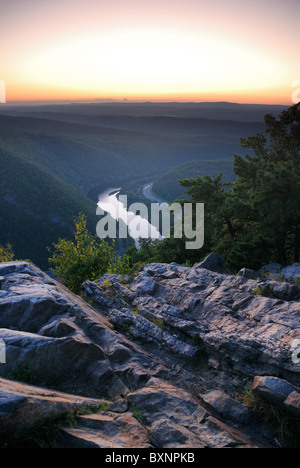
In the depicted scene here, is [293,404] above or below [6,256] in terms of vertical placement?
above

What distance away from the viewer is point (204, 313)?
40.3 feet

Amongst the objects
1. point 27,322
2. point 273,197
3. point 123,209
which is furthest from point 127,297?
point 123,209

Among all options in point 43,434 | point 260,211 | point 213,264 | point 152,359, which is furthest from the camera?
point 260,211

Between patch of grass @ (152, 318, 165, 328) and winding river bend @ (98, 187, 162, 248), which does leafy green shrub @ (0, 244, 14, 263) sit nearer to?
patch of grass @ (152, 318, 165, 328)

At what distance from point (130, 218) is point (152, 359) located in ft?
506

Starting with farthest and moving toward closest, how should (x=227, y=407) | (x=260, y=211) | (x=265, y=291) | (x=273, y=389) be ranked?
(x=260, y=211)
(x=265, y=291)
(x=227, y=407)
(x=273, y=389)

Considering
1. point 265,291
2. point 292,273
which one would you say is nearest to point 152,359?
point 265,291

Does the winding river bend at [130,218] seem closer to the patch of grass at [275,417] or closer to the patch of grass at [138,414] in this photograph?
the patch of grass at [275,417]

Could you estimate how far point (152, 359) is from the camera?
416 inches

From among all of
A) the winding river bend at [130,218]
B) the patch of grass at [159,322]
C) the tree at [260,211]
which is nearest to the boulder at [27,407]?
the patch of grass at [159,322]

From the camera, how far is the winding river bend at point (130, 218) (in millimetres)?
138625

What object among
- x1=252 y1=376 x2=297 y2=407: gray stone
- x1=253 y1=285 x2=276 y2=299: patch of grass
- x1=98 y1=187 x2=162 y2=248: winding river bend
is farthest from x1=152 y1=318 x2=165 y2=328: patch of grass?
x1=98 y1=187 x2=162 y2=248: winding river bend

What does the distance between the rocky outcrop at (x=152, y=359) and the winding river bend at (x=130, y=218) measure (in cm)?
11426

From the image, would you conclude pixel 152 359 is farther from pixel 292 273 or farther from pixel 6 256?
pixel 6 256
